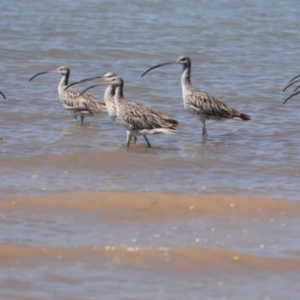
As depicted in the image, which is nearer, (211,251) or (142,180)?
(211,251)

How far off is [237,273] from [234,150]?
442cm

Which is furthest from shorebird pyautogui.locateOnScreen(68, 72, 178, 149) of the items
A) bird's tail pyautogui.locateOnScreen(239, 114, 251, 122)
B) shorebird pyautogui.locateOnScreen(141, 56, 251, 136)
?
bird's tail pyautogui.locateOnScreen(239, 114, 251, 122)

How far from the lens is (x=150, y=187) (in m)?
9.73

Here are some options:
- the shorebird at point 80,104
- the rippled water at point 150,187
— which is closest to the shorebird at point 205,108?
the rippled water at point 150,187

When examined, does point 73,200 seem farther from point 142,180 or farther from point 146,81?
point 146,81

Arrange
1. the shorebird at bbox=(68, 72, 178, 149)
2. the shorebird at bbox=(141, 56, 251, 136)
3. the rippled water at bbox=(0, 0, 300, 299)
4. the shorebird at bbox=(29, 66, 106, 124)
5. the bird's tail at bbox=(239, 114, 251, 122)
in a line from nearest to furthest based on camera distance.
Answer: the rippled water at bbox=(0, 0, 300, 299), the shorebird at bbox=(68, 72, 178, 149), the shorebird at bbox=(141, 56, 251, 136), the bird's tail at bbox=(239, 114, 251, 122), the shorebird at bbox=(29, 66, 106, 124)

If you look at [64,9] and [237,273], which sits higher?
[237,273]

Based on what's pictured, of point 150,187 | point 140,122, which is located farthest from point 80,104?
point 150,187

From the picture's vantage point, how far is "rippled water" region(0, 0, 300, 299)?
7.28 meters

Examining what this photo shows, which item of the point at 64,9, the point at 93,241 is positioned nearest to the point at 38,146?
the point at 93,241

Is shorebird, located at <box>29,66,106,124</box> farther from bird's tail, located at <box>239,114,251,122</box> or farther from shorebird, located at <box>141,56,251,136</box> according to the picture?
bird's tail, located at <box>239,114,251,122</box>

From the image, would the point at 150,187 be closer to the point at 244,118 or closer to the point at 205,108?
→ the point at 205,108

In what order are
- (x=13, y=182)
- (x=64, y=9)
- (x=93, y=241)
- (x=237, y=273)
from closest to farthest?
(x=237, y=273)
(x=93, y=241)
(x=13, y=182)
(x=64, y=9)

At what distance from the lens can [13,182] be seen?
971 centimetres
